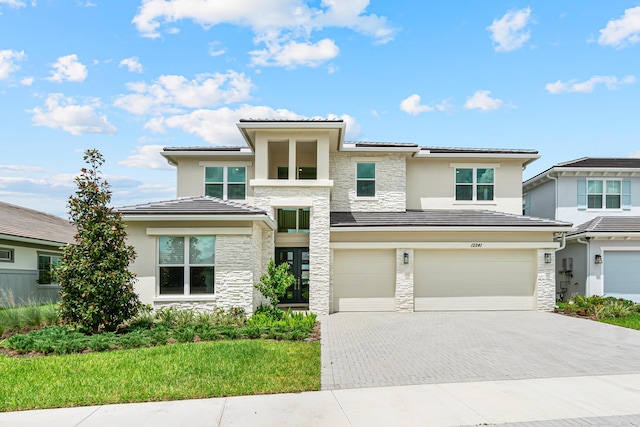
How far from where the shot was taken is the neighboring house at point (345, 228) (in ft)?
Answer: 49.6

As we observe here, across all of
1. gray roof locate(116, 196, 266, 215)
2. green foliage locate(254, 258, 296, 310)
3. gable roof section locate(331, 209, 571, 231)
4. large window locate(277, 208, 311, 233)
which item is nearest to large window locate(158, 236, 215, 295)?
gray roof locate(116, 196, 266, 215)

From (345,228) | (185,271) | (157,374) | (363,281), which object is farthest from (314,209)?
(157,374)

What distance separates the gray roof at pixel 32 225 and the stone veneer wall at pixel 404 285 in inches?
477

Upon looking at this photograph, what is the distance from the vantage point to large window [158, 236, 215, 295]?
15.1m

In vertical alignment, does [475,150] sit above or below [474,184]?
above

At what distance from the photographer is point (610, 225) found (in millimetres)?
20656

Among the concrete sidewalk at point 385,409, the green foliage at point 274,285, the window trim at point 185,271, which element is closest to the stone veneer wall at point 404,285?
the green foliage at point 274,285

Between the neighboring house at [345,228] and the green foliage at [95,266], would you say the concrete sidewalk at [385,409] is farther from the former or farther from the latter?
the neighboring house at [345,228]

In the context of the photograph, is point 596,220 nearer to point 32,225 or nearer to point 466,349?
point 466,349

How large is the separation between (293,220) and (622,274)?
14.2 meters

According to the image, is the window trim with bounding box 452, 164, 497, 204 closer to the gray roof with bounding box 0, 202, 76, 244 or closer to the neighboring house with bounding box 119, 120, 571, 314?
the neighboring house with bounding box 119, 120, 571, 314

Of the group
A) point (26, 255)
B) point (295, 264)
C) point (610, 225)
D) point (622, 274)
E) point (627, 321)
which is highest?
point (610, 225)

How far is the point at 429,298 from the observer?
725 inches

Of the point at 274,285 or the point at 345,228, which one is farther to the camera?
the point at 345,228
